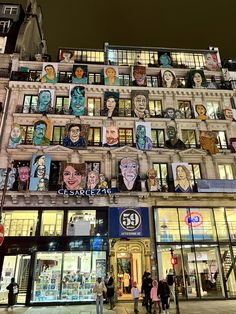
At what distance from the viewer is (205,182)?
20703mm

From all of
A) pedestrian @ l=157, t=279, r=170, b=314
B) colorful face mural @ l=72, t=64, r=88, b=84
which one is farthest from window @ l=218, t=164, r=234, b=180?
Answer: colorful face mural @ l=72, t=64, r=88, b=84

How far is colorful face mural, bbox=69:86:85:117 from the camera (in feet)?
76.4

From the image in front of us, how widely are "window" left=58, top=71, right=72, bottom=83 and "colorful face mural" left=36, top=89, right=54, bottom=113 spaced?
183cm

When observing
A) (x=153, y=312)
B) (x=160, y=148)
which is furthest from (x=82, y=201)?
(x=153, y=312)

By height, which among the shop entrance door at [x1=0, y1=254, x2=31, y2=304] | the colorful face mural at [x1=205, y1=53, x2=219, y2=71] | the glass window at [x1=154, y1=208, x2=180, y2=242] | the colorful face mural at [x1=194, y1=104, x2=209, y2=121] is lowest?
the shop entrance door at [x1=0, y1=254, x2=31, y2=304]

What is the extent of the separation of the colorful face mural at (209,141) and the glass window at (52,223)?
1310cm

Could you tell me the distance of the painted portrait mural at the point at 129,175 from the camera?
2050 centimetres

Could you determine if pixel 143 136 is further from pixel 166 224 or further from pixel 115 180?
pixel 166 224

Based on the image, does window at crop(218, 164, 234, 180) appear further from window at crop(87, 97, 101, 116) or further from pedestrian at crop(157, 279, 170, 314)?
pedestrian at crop(157, 279, 170, 314)

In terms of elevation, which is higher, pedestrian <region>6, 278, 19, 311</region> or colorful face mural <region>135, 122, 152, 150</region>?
colorful face mural <region>135, 122, 152, 150</region>

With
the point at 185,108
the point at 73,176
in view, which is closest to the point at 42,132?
the point at 73,176

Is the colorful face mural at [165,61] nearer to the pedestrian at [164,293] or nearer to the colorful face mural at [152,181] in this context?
the colorful face mural at [152,181]

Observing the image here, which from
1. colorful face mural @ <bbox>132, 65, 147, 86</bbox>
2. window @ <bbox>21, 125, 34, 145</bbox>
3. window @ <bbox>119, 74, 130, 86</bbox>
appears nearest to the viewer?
window @ <bbox>21, 125, 34, 145</bbox>

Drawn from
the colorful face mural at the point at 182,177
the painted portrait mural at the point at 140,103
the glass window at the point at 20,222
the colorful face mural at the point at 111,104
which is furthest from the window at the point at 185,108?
the glass window at the point at 20,222
